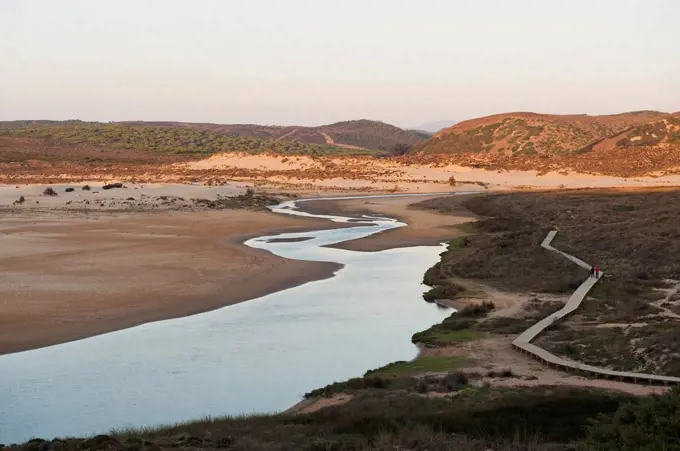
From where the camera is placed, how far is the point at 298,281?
2464cm

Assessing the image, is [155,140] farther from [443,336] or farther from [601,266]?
[443,336]

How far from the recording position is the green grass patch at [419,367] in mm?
13844

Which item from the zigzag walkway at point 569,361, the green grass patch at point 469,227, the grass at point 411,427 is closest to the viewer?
the grass at point 411,427

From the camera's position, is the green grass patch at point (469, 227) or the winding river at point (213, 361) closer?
the winding river at point (213, 361)

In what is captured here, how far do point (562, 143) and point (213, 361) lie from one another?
104m

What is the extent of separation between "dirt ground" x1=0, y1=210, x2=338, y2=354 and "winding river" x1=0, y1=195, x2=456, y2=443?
102cm

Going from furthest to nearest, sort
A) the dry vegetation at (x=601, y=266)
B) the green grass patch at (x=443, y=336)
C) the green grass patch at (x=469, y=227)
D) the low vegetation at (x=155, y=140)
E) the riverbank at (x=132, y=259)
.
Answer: the low vegetation at (x=155, y=140), the green grass patch at (x=469, y=227), the riverbank at (x=132, y=259), the green grass patch at (x=443, y=336), the dry vegetation at (x=601, y=266)

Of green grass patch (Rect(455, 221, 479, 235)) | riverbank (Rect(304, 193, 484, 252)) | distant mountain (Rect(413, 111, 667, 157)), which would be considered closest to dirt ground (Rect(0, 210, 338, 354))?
riverbank (Rect(304, 193, 484, 252))

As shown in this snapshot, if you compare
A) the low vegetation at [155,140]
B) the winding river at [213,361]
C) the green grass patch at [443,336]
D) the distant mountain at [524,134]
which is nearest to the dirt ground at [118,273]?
the winding river at [213,361]

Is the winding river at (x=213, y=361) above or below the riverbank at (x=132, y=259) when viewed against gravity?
below

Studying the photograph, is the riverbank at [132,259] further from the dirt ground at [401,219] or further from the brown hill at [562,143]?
the brown hill at [562,143]

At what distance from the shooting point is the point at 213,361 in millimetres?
15242

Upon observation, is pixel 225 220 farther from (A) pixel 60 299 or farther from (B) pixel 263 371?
(B) pixel 263 371

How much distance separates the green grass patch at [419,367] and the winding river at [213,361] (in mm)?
680
